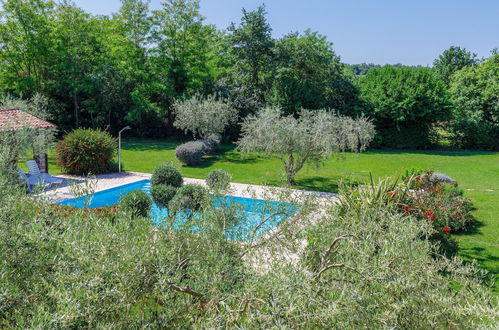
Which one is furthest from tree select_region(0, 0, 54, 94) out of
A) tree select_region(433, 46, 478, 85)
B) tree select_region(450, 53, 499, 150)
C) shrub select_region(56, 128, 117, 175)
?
tree select_region(433, 46, 478, 85)

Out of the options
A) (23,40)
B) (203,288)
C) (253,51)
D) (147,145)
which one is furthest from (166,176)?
(23,40)

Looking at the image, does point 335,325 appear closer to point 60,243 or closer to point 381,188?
point 60,243

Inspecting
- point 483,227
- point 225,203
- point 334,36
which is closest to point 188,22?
point 334,36

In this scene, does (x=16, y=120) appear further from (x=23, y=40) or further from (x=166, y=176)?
(x=23, y=40)

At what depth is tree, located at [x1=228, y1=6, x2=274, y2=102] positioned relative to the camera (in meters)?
28.2

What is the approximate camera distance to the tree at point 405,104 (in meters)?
27.3

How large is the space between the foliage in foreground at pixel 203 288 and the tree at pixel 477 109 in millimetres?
29180

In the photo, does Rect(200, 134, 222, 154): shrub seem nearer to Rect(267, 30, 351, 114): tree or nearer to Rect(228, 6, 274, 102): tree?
Rect(267, 30, 351, 114): tree

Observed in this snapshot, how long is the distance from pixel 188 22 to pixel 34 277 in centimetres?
3131

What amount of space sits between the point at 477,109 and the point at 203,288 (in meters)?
31.3

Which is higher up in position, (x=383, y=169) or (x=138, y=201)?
(x=138, y=201)

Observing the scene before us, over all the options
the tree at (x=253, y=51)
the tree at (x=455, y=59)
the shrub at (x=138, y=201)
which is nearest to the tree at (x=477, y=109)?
the tree at (x=253, y=51)

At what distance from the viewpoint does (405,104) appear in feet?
89.4

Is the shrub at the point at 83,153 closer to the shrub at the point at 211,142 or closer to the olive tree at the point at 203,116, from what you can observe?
the olive tree at the point at 203,116
